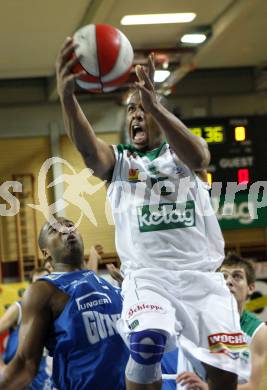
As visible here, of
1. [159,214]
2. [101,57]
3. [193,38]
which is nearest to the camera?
[101,57]

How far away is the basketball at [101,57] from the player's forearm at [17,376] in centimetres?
148

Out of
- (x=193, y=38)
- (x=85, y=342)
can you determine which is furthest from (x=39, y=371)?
(x=193, y=38)

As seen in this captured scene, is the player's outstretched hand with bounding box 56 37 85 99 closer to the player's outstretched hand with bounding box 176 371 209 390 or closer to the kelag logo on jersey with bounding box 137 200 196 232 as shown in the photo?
the kelag logo on jersey with bounding box 137 200 196 232

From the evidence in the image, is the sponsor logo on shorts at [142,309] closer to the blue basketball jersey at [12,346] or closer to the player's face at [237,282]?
the player's face at [237,282]

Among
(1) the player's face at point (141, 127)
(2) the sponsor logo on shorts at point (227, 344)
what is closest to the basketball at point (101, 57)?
(1) the player's face at point (141, 127)

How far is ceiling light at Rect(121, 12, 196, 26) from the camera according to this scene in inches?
378

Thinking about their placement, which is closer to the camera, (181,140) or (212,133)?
(181,140)

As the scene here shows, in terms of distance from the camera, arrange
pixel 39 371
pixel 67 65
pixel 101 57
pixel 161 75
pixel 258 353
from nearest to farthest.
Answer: pixel 67 65 → pixel 101 57 → pixel 258 353 → pixel 39 371 → pixel 161 75

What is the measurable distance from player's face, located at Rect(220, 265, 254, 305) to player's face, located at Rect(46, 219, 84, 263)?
1180 millimetres

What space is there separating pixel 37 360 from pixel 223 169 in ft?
20.6

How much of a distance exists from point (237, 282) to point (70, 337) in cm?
144

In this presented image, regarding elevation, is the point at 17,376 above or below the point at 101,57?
below

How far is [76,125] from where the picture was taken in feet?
11.7

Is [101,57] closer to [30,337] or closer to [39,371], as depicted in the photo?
[30,337]
